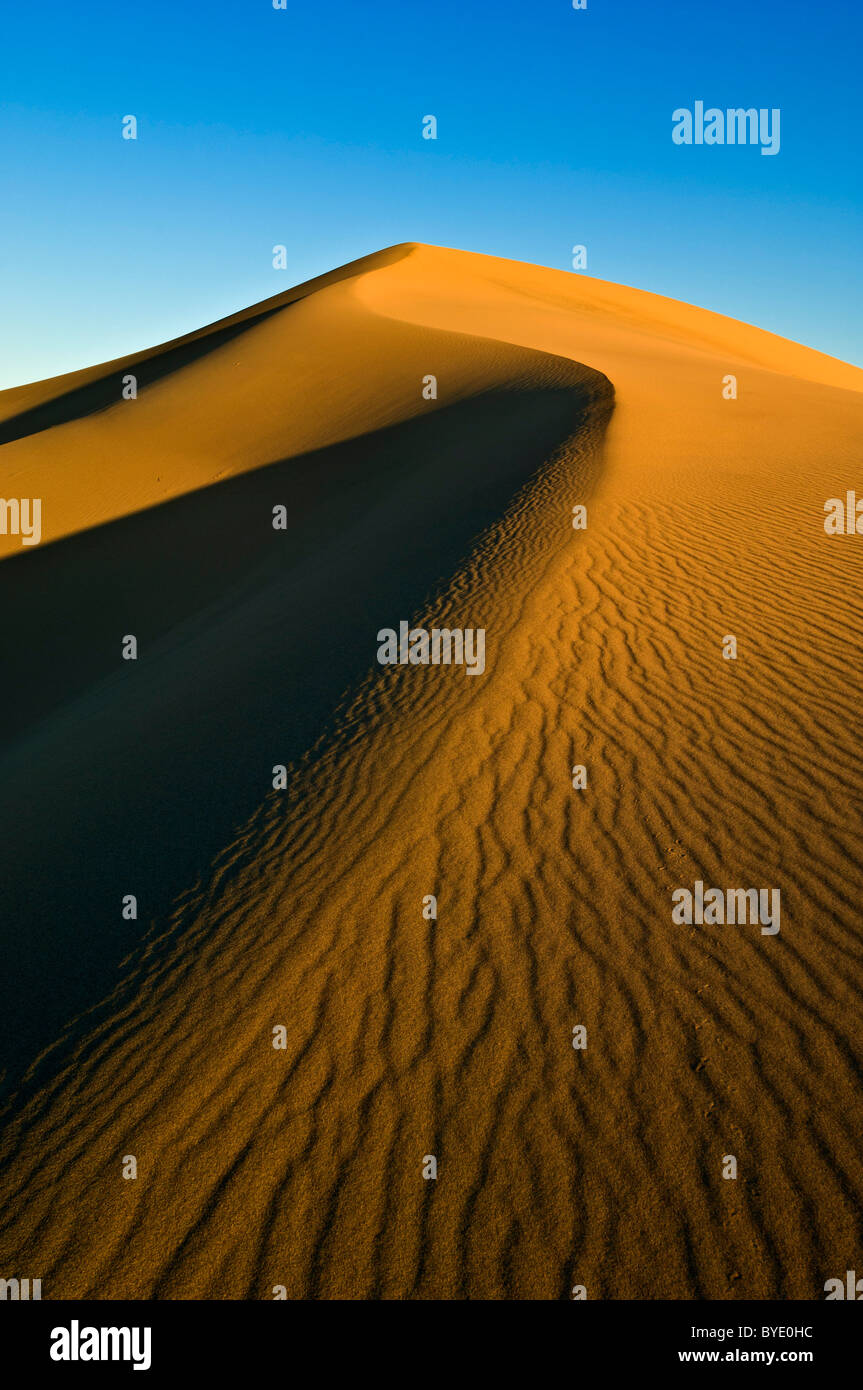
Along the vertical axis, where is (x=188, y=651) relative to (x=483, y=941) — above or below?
above

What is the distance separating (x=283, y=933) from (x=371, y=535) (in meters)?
9.18

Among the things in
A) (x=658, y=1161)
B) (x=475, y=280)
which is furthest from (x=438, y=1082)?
(x=475, y=280)

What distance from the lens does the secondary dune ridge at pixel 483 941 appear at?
130 inches

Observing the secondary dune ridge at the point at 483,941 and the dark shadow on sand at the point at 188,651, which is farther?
the dark shadow on sand at the point at 188,651

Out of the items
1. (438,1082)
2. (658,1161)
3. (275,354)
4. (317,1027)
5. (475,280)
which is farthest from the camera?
(475,280)

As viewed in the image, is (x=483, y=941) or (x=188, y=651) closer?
(x=483, y=941)

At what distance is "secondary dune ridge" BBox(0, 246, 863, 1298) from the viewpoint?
3.30 m

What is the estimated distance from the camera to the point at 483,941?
4617 millimetres

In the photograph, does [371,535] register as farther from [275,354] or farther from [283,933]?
[275,354]

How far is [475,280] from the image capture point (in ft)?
135

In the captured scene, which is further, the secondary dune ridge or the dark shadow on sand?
the dark shadow on sand
